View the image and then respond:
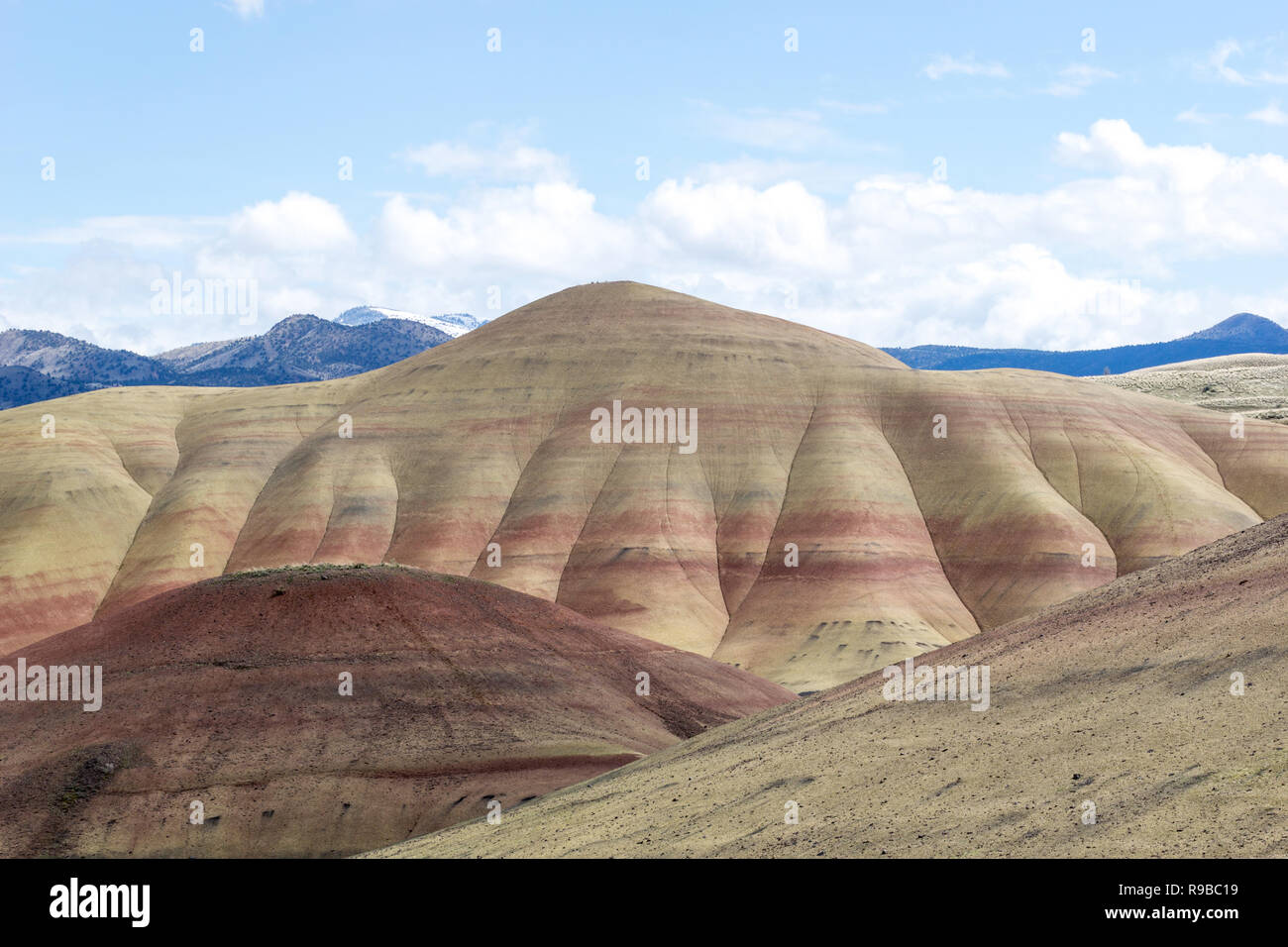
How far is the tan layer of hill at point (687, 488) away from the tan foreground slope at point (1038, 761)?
56.4 m

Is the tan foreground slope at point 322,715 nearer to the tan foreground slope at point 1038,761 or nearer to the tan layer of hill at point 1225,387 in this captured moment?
the tan foreground slope at point 1038,761

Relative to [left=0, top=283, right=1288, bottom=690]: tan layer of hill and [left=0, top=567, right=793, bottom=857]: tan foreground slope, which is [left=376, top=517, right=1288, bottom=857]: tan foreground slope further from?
[left=0, top=283, right=1288, bottom=690]: tan layer of hill

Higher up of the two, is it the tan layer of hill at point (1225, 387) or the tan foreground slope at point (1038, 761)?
the tan layer of hill at point (1225, 387)

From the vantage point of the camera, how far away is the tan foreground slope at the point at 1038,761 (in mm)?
26844

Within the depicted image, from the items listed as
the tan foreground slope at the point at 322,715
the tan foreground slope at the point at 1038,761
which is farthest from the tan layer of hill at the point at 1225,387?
the tan foreground slope at the point at 1038,761

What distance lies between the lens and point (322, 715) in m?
59.6

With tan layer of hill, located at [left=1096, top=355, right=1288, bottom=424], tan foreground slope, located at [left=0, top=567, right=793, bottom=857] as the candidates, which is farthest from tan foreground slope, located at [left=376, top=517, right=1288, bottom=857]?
tan layer of hill, located at [left=1096, top=355, right=1288, bottom=424]

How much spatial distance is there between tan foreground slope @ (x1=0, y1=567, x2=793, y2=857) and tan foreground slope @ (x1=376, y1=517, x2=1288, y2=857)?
910 centimetres

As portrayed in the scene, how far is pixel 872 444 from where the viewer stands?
131375 millimetres

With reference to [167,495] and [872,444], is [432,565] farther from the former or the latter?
[872,444]

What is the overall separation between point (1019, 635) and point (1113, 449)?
89.7 m

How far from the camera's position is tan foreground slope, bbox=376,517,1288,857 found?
26.8m

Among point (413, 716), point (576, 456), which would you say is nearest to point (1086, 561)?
point (576, 456)
